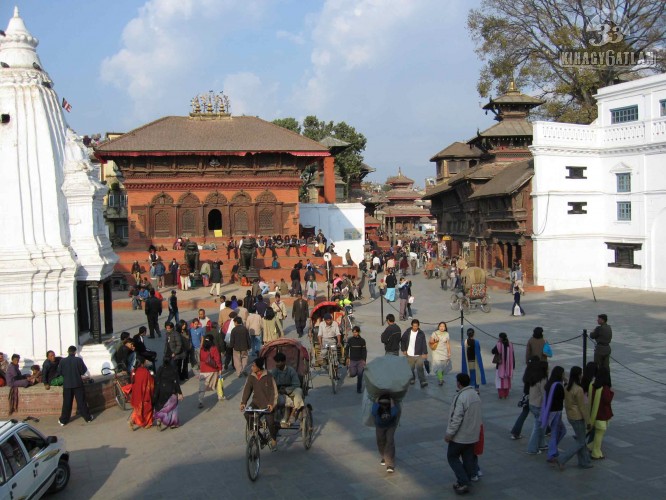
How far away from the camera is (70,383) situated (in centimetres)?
1085

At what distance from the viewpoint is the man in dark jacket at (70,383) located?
1082 cm

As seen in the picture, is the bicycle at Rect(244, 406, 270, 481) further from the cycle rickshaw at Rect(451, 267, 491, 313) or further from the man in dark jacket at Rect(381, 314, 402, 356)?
the cycle rickshaw at Rect(451, 267, 491, 313)

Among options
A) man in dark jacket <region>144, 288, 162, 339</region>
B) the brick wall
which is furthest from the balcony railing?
the brick wall

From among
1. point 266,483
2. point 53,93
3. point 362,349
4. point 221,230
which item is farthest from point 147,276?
point 266,483

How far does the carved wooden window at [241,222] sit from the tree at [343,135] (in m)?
29.9

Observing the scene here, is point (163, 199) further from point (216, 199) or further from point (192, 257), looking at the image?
point (192, 257)

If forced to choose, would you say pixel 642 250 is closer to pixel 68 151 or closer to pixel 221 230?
pixel 221 230

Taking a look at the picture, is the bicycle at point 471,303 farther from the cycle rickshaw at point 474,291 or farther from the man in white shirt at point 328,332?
the man in white shirt at point 328,332

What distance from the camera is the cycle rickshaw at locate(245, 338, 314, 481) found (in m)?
8.34

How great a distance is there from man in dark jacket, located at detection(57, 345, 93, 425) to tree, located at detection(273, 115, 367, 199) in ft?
191

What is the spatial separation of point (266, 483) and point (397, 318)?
50.4 ft

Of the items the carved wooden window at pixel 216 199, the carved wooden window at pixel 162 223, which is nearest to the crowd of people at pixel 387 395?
the carved wooden window at pixel 162 223

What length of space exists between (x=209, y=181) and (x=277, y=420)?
3094 centimetres

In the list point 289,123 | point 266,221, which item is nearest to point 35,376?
point 266,221
